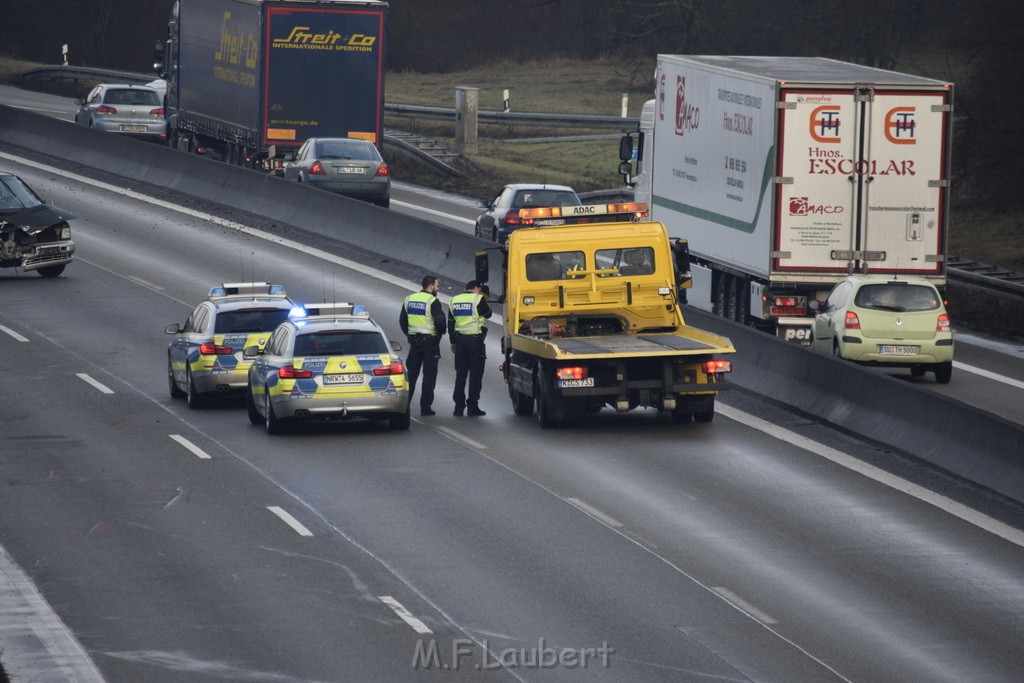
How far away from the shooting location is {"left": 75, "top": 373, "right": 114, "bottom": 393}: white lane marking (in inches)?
1003

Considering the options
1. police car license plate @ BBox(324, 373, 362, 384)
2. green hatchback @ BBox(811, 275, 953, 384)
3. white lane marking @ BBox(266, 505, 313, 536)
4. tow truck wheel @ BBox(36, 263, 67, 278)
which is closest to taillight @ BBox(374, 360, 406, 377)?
police car license plate @ BBox(324, 373, 362, 384)

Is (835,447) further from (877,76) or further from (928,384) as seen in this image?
(877,76)

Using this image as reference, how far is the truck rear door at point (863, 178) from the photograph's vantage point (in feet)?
91.3

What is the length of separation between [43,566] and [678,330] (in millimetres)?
10329

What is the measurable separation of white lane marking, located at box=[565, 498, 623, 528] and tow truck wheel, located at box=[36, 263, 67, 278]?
2009 cm

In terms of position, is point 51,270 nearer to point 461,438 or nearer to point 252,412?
point 252,412

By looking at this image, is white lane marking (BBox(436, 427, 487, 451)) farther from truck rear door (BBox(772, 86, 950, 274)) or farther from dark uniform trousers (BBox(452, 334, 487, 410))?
truck rear door (BBox(772, 86, 950, 274))

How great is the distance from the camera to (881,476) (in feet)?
66.4

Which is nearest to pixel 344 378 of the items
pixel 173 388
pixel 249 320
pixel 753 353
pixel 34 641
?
pixel 249 320

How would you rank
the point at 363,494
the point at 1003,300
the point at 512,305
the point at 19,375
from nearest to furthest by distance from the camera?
the point at 363,494
the point at 512,305
the point at 19,375
the point at 1003,300

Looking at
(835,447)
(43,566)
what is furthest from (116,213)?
(43,566)

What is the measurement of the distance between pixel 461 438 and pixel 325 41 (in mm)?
25123

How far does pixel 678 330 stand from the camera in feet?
79.5

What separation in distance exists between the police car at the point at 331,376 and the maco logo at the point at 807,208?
→ 8.32 meters
